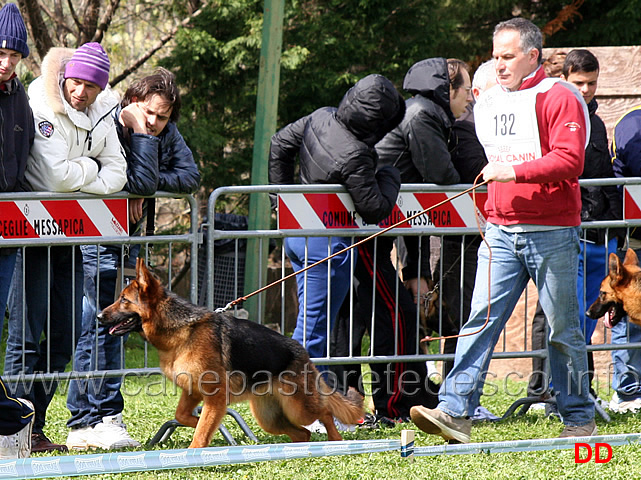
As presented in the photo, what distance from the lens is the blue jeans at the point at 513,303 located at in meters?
4.77

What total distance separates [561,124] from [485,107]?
0.44m

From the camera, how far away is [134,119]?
5520mm

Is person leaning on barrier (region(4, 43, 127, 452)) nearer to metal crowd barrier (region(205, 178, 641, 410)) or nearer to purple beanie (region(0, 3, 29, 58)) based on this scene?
purple beanie (region(0, 3, 29, 58))

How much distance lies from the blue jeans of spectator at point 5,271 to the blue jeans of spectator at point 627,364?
4.13 metres

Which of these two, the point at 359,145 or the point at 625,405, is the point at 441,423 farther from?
the point at 625,405

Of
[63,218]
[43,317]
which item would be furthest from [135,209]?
[43,317]

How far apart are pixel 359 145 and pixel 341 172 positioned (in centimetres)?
21

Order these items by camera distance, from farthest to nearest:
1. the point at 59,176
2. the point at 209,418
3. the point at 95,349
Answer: the point at 95,349 < the point at 59,176 < the point at 209,418

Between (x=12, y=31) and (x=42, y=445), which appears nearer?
(x=12, y=31)

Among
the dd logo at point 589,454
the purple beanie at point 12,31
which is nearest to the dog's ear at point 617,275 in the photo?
the dd logo at point 589,454

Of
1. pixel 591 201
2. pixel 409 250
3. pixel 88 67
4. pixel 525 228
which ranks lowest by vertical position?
pixel 409 250

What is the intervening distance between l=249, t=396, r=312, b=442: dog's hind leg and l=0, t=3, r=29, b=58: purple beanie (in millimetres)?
2382

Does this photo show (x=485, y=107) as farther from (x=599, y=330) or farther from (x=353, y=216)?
(x=599, y=330)

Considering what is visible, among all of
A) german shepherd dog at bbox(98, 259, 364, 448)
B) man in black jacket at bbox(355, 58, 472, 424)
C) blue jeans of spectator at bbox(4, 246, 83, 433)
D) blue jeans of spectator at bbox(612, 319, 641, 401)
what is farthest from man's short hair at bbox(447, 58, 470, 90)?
blue jeans of spectator at bbox(4, 246, 83, 433)
